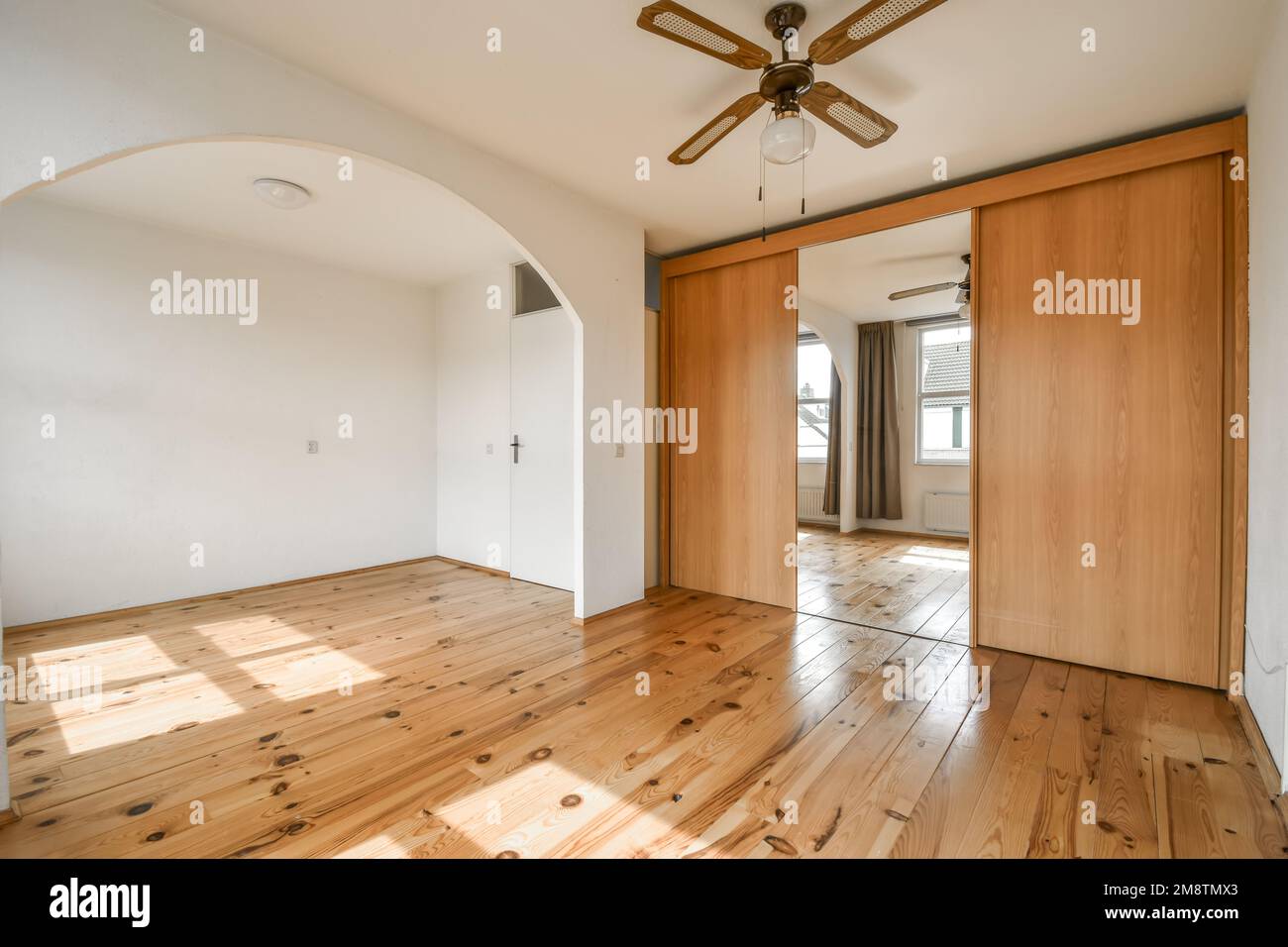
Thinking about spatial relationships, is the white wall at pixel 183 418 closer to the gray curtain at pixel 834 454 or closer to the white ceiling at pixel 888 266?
the white ceiling at pixel 888 266

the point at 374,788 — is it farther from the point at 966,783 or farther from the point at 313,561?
the point at 313,561

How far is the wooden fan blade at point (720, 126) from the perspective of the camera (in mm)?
2184

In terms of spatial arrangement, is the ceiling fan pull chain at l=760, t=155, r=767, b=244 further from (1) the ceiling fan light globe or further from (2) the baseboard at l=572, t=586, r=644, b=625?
(2) the baseboard at l=572, t=586, r=644, b=625

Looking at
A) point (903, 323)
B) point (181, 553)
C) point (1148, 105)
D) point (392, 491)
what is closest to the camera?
point (1148, 105)

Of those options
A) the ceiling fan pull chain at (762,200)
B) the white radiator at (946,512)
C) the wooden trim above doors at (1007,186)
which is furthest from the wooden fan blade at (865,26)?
the white radiator at (946,512)

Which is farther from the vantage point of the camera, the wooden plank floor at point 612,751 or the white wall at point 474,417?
the white wall at point 474,417

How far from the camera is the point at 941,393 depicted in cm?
580

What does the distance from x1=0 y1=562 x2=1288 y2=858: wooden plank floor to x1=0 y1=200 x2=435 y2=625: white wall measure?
76 centimetres

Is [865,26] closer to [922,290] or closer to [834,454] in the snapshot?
[922,290]

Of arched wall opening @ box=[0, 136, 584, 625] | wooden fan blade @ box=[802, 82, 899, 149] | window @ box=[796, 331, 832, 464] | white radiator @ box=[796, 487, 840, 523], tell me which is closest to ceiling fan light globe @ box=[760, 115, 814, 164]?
wooden fan blade @ box=[802, 82, 899, 149]

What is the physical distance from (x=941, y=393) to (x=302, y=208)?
5.92 m
